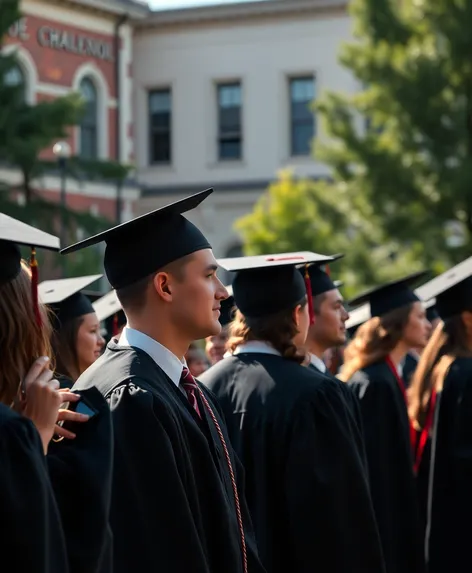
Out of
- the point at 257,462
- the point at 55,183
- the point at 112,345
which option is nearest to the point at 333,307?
the point at 257,462

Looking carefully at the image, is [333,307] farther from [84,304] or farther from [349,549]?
[349,549]

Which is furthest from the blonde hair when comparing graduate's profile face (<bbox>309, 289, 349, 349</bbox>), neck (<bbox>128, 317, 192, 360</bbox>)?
neck (<bbox>128, 317, 192, 360</bbox>)

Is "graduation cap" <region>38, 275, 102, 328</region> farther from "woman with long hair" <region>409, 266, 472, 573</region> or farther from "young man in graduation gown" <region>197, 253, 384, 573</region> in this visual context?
"woman with long hair" <region>409, 266, 472, 573</region>

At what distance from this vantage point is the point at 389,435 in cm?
686

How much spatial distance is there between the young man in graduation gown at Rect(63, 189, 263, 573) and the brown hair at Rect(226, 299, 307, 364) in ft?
4.15

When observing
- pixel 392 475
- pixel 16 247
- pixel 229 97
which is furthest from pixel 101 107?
pixel 16 247

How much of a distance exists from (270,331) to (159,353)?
5.21 ft

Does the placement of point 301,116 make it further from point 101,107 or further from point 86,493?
point 86,493

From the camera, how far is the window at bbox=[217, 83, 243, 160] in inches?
1271

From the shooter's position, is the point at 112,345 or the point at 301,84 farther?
the point at 301,84

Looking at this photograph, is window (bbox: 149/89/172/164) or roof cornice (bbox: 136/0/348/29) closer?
roof cornice (bbox: 136/0/348/29)

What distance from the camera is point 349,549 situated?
4.94 metres

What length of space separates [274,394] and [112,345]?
1.25 metres

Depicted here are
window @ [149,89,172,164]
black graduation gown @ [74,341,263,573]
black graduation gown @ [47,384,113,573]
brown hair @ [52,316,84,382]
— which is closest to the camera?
black graduation gown @ [47,384,113,573]
